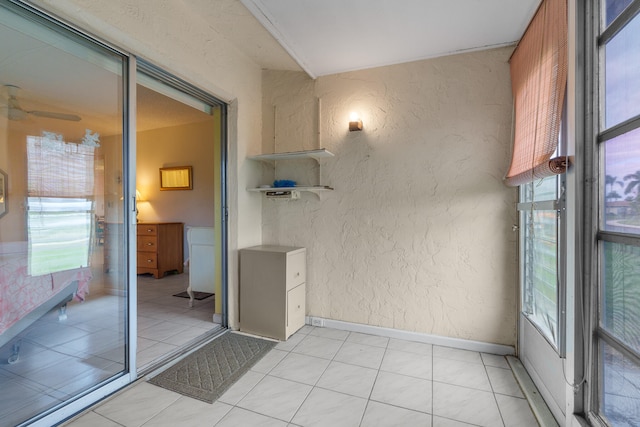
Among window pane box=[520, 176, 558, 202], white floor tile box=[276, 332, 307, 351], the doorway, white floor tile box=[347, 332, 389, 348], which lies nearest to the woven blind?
the doorway

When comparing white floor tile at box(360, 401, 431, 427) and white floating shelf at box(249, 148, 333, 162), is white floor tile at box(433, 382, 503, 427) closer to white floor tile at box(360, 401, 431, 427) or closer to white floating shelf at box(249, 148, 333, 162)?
white floor tile at box(360, 401, 431, 427)

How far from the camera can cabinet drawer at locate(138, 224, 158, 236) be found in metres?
4.41

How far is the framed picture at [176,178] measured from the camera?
15.9ft

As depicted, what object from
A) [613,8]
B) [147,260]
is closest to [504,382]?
[613,8]

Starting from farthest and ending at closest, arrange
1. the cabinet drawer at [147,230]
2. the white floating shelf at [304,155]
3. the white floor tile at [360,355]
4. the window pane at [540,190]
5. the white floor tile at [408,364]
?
1. the cabinet drawer at [147,230]
2. the white floating shelf at [304,155]
3. the white floor tile at [360,355]
4. the white floor tile at [408,364]
5. the window pane at [540,190]

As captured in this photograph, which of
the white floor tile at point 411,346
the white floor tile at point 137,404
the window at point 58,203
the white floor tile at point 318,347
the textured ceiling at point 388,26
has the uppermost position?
the textured ceiling at point 388,26

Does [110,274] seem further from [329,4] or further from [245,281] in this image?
[329,4]

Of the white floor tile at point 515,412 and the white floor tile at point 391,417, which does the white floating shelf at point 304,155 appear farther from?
the white floor tile at point 515,412

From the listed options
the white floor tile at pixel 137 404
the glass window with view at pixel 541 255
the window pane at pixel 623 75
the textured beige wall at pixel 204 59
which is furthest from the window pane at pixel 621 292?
the textured beige wall at pixel 204 59

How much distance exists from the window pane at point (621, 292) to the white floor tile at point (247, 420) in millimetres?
1574

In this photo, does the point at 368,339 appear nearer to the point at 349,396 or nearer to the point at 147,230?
the point at 349,396

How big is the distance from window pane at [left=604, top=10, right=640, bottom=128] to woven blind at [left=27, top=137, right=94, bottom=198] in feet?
8.61

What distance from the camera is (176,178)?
4.91 metres

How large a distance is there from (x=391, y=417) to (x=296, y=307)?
4.09 ft
